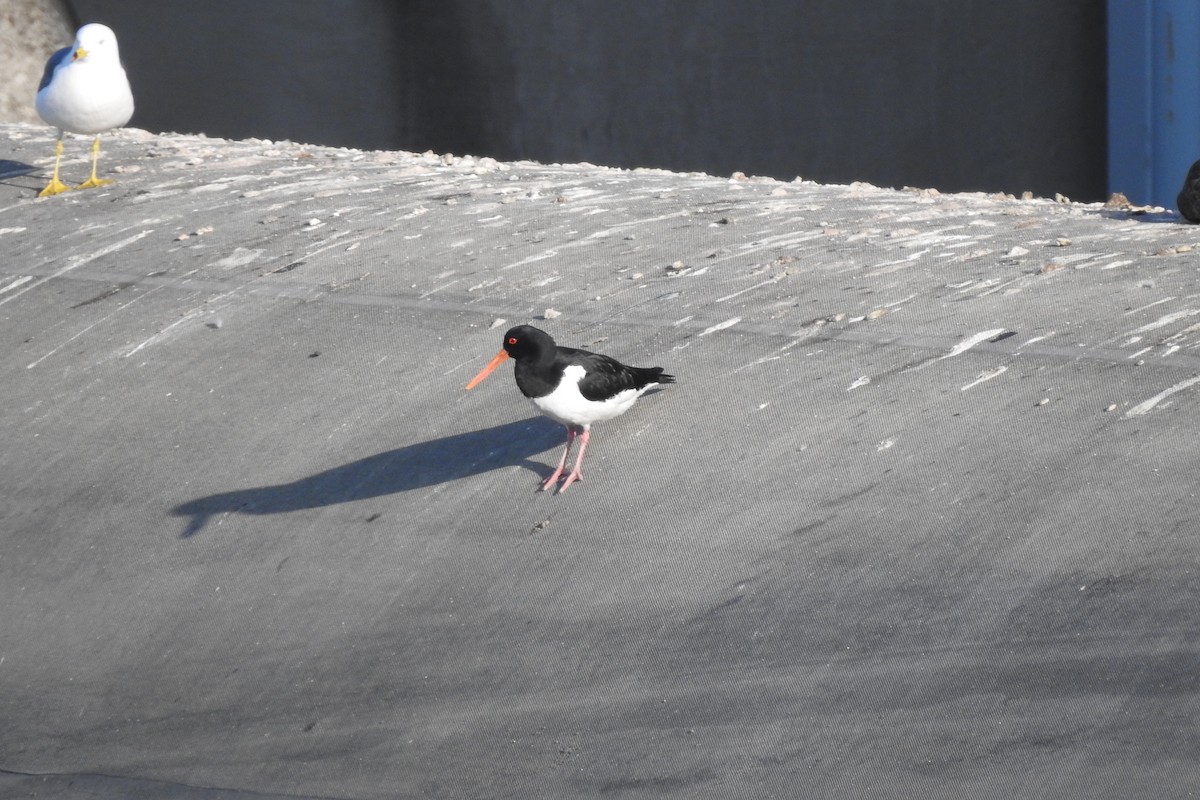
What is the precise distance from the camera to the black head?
5.31 m

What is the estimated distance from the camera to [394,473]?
5785 mm

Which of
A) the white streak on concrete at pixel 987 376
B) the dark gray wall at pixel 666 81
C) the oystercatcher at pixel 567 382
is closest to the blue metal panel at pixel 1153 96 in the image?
the dark gray wall at pixel 666 81

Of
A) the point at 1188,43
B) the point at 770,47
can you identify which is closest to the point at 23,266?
the point at 770,47

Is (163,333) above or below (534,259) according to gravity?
Answer: below

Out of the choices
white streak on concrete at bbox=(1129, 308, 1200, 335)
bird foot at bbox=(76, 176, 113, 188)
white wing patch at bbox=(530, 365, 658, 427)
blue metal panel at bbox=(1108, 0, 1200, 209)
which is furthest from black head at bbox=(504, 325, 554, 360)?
blue metal panel at bbox=(1108, 0, 1200, 209)

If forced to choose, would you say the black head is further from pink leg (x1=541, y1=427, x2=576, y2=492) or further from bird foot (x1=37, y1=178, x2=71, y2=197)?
bird foot (x1=37, y1=178, x2=71, y2=197)

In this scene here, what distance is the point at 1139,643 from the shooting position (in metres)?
4.20

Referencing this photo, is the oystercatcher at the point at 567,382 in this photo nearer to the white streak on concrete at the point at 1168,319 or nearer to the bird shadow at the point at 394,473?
the bird shadow at the point at 394,473

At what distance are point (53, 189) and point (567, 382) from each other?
18.0 ft

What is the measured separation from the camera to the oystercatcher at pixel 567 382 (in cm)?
525

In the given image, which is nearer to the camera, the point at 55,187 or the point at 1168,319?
the point at 1168,319

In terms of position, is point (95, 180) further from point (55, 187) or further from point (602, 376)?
point (602, 376)

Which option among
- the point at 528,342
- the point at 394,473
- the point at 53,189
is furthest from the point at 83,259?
the point at 528,342

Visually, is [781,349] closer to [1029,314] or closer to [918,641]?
[1029,314]
